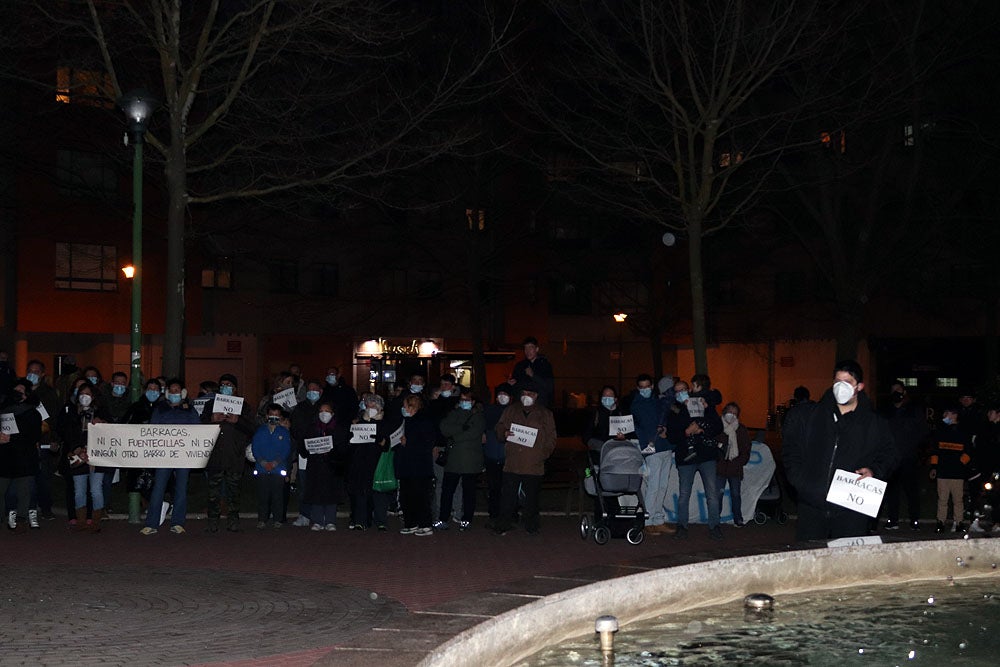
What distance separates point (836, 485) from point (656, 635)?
1.97 m

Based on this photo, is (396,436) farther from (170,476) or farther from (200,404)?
(200,404)

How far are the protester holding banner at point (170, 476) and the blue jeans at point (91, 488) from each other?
612 millimetres

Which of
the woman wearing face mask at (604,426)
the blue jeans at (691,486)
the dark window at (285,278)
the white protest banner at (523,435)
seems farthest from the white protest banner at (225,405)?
the dark window at (285,278)

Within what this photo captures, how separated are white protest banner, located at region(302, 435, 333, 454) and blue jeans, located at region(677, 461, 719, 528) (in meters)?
4.44

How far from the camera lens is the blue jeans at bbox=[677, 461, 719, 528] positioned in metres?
16.0

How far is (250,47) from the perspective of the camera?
21.0m

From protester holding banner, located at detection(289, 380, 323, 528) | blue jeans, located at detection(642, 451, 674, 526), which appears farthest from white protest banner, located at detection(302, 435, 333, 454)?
blue jeans, located at detection(642, 451, 674, 526)

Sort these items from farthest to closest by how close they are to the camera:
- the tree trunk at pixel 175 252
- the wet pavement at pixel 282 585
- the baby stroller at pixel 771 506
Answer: the tree trunk at pixel 175 252
the baby stroller at pixel 771 506
the wet pavement at pixel 282 585

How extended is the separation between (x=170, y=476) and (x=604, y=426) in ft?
18.4

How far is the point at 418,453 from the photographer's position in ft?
53.9

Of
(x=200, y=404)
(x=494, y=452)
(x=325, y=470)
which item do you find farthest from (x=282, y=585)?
(x=200, y=404)

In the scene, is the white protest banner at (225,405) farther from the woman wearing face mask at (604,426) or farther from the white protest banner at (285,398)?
the woman wearing face mask at (604,426)

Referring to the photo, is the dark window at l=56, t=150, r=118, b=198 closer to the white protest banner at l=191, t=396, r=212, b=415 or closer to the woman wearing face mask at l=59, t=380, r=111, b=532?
the white protest banner at l=191, t=396, r=212, b=415

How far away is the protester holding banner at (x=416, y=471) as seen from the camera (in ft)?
53.6
